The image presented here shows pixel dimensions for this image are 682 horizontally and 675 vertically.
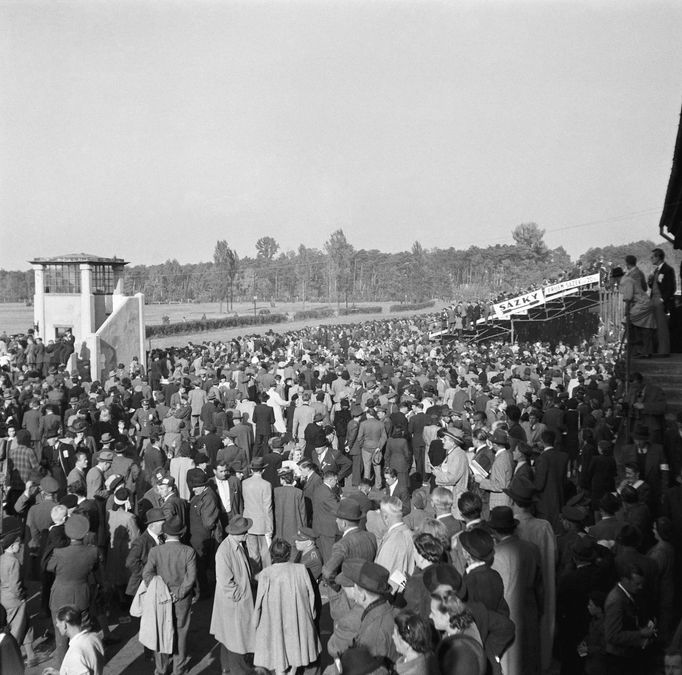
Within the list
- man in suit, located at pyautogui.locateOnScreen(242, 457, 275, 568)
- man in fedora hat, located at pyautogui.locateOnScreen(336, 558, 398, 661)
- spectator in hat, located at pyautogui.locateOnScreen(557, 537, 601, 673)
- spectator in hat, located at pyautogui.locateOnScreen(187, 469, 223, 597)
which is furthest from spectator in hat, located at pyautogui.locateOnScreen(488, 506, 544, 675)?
spectator in hat, located at pyautogui.locateOnScreen(187, 469, 223, 597)

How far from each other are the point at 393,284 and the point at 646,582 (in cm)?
10735

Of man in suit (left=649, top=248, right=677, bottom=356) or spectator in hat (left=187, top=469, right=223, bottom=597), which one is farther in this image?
man in suit (left=649, top=248, right=677, bottom=356)

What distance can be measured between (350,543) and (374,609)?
4.69 ft

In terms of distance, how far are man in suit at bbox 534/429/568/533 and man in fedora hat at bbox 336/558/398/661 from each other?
4.70 metres

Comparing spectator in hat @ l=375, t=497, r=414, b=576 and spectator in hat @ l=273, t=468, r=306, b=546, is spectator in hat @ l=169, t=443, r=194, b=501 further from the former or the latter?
spectator in hat @ l=375, t=497, r=414, b=576

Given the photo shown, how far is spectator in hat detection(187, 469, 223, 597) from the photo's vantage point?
817cm

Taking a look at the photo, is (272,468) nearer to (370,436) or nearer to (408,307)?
(370,436)

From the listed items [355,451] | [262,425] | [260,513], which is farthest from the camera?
[262,425]

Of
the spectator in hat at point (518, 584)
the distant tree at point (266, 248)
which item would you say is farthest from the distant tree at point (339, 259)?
the spectator in hat at point (518, 584)

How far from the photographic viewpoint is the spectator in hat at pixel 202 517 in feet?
26.8

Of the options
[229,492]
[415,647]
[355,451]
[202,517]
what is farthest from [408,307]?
[415,647]

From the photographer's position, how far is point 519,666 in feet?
19.3

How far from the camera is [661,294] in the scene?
483 inches

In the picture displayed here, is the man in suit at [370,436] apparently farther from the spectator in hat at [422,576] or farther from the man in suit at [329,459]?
the spectator in hat at [422,576]
